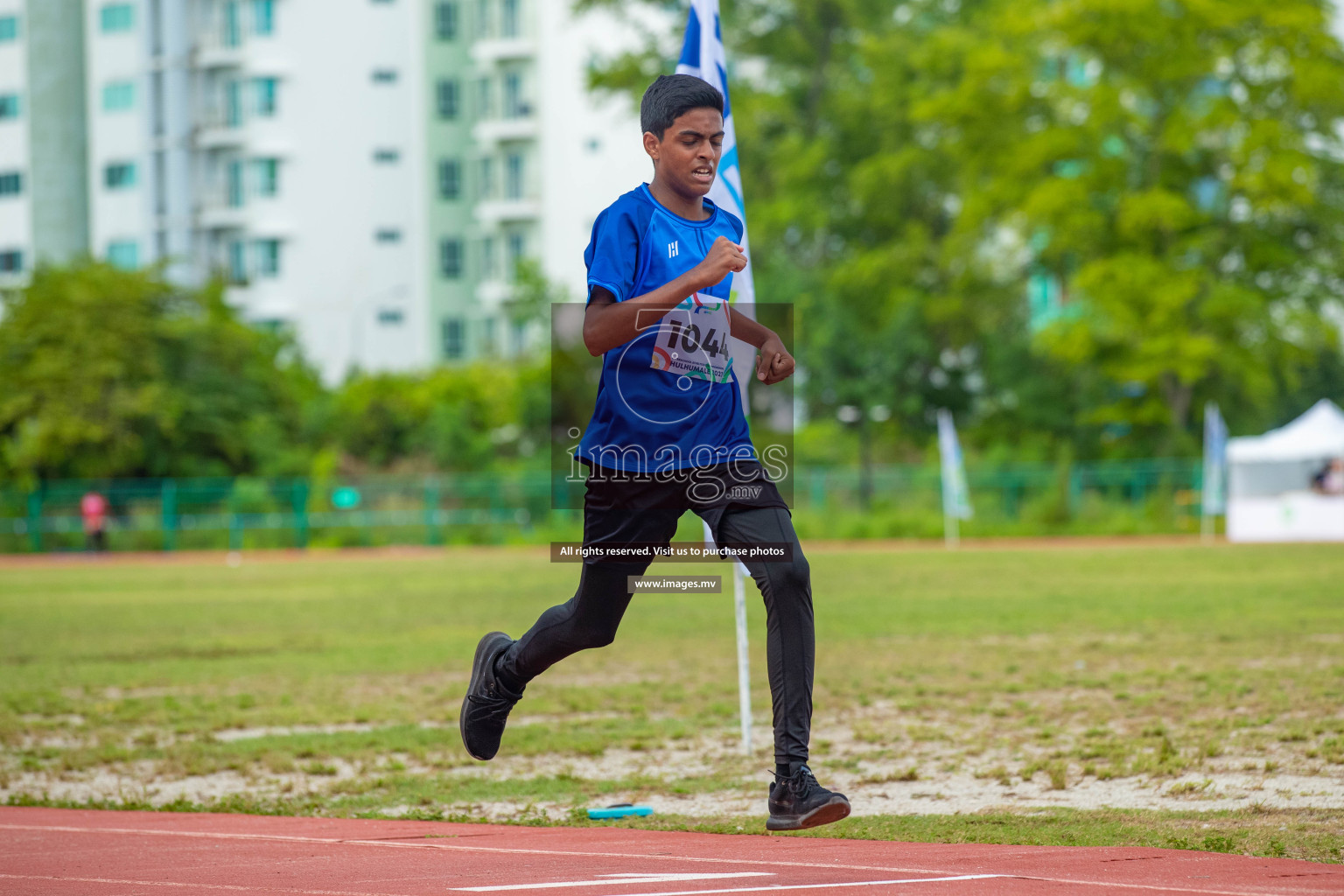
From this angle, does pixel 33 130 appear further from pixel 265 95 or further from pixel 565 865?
pixel 565 865

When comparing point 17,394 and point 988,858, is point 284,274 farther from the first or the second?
point 988,858

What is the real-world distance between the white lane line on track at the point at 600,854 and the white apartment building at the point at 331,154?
61.9 meters

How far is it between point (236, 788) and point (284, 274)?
6417 cm

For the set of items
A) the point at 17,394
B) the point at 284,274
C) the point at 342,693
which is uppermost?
the point at 284,274

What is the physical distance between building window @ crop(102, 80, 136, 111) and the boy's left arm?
229 feet

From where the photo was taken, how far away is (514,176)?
224ft

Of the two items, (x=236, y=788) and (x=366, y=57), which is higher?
(x=366, y=57)

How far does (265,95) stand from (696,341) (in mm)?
67761

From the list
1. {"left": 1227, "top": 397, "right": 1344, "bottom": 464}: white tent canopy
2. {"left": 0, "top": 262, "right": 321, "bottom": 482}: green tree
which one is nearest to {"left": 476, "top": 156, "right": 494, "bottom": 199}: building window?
{"left": 0, "top": 262, "right": 321, "bottom": 482}: green tree

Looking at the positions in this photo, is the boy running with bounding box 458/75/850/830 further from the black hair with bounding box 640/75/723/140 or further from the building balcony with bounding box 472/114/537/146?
the building balcony with bounding box 472/114/537/146

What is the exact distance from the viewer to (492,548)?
4028 cm

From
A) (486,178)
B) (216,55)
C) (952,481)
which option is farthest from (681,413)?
(216,55)

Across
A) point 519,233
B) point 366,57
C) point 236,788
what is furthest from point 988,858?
point 366,57

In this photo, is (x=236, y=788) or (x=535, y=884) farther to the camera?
(x=236, y=788)
